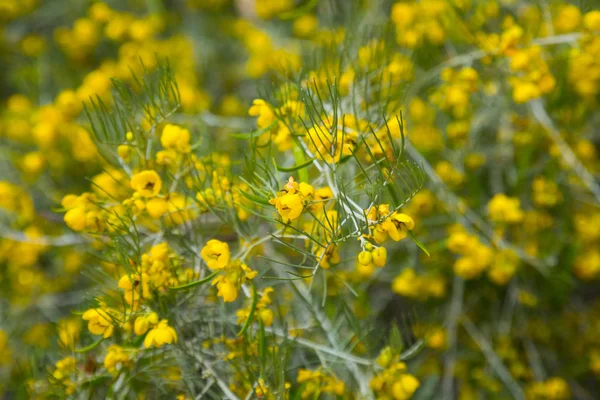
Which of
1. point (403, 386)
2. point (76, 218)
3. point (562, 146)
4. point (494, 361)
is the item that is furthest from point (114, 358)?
point (562, 146)

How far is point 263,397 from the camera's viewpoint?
861 mm

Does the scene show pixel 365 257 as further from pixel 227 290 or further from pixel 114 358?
pixel 114 358

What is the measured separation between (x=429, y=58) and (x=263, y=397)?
1.05m

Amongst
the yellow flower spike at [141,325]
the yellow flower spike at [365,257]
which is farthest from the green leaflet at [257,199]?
the yellow flower spike at [141,325]

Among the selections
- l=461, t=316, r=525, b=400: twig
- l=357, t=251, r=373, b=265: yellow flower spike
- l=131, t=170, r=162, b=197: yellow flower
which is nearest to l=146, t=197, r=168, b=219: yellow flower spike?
l=131, t=170, r=162, b=197: yellow flower

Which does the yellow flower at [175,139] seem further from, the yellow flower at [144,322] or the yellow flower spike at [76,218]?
the yellow flower at [144,322]

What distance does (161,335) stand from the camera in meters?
0.82

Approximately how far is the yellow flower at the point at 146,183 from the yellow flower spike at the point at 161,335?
0.67 feet

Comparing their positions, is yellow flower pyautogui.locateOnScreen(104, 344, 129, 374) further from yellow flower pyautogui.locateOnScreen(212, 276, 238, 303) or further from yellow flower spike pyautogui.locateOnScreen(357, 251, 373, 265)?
yellow flower spike pyautogui.locateOnScreen(357, 251, 373, 265)

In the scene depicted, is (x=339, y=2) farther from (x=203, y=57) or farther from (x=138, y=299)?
(x=138, y=299)

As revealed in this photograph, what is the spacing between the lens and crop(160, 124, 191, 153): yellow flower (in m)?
0.92

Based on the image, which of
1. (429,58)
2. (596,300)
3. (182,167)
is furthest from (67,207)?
(596,300)

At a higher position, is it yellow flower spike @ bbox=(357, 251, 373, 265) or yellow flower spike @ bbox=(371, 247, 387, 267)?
yellow flower spike @ bbox=(357, 251, 373, 265)

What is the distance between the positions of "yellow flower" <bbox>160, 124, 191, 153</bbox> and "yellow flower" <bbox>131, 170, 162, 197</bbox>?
0.07 metres
